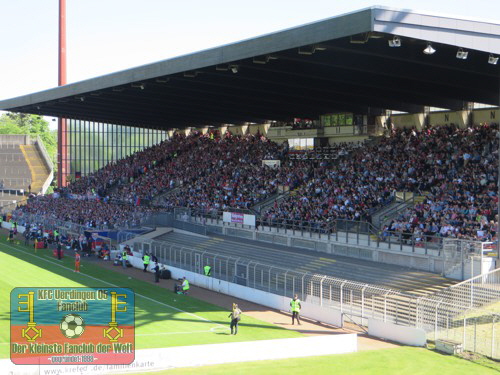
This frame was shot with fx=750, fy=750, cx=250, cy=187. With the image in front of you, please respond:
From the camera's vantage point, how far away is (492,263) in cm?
2772

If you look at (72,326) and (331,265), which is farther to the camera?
(331,265)

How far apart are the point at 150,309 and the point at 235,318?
5733mm

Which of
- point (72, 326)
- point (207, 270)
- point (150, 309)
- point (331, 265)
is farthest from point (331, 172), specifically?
point (72, 326)

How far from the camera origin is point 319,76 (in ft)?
123

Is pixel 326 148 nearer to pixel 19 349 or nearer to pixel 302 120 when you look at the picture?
pixel 302 120

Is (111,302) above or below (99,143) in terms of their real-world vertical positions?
below

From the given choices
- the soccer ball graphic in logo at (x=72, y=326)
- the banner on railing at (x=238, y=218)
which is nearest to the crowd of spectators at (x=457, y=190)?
the banner on railing at (x=238, y=218)

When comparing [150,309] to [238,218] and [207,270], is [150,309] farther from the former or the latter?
[238,218]

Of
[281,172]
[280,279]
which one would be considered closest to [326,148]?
[281,172]

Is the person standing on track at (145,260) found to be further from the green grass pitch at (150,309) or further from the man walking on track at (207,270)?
the man walking on track at (207,270)

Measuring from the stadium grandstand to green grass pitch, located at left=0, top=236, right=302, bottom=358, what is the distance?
8.63ft

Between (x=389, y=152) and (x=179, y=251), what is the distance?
1364 centimetres

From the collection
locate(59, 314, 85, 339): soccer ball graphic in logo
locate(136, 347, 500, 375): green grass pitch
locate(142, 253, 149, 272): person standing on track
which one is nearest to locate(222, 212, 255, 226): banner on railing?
locate(142, 253, 149, 272): person standing on track

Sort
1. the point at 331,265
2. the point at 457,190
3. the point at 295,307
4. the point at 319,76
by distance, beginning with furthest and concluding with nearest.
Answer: the point at 319,76
the point at 331,265
the point at 457,190
the point at 295,307
